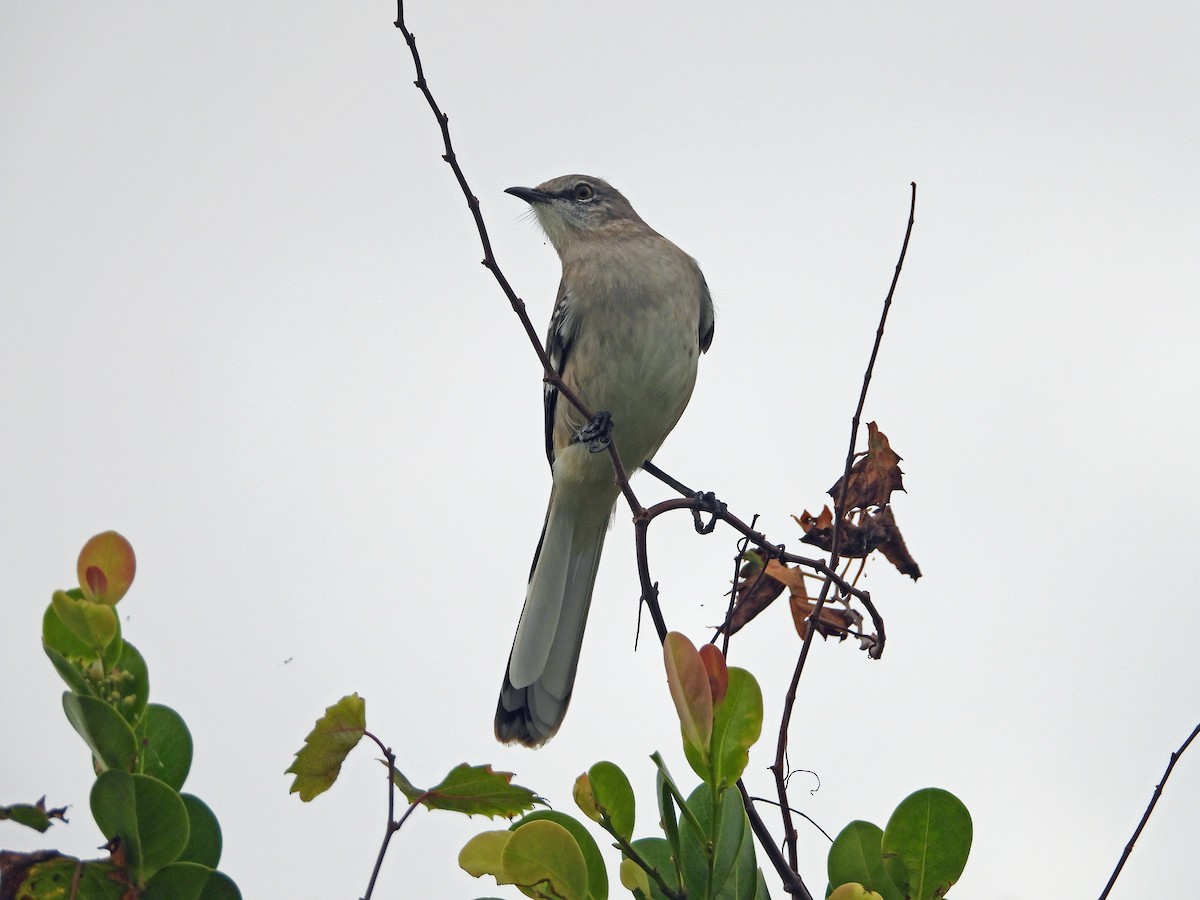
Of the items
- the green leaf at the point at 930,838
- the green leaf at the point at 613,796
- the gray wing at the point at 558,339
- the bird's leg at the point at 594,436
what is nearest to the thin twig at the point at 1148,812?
the green leaf at the point at 930,838

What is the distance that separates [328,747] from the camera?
2125 millimetres

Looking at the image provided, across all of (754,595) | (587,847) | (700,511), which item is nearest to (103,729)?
(587,847)

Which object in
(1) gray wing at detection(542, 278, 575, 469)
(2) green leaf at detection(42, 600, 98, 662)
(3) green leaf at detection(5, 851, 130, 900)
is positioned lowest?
(3) green leaf at detection(5, 851, 130, 900)

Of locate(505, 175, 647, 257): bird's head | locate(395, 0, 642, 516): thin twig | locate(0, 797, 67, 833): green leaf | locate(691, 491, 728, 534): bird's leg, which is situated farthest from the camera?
locate(505, 175, 647, 257): bird's head

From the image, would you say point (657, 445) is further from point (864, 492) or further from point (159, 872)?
point (159, 872)

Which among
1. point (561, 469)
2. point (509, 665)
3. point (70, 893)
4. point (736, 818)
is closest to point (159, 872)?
point (70, 893)

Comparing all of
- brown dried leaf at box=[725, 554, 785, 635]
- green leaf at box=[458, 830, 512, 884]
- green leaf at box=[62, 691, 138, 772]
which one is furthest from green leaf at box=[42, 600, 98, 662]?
brown dried leaf at box=[725, 554, 785, 635]

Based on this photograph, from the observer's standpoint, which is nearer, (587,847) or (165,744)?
(165,744)

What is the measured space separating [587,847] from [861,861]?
545 millimetres

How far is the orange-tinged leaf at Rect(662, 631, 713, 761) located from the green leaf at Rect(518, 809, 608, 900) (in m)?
0.31

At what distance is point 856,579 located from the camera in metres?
2.99

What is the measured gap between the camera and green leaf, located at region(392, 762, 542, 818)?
2.09 metres

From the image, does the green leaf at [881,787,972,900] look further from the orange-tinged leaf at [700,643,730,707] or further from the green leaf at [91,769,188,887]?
the green leaf at [91,769,188,887]

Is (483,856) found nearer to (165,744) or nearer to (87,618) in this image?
(165,744)
